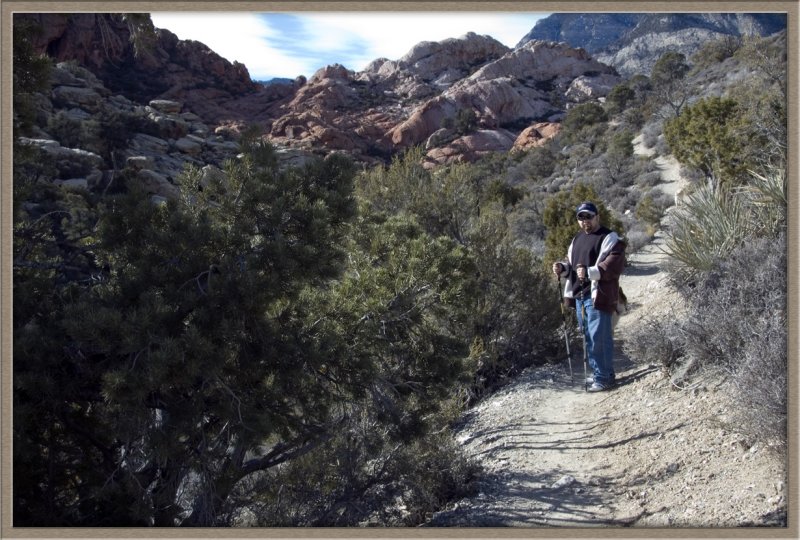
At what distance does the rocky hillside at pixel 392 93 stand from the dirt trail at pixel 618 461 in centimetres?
3059

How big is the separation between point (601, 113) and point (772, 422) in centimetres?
3590

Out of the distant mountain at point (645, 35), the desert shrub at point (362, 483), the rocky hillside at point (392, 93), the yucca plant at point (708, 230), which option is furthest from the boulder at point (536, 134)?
the desert shrub at point (362, 483)

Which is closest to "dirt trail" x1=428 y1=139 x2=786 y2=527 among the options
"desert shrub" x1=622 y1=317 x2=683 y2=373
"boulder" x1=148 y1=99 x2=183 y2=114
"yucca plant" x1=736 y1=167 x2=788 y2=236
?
"desert shrub" x1=622 y1=317 x2=683 y2=373

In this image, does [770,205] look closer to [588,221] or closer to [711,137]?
[588,221]

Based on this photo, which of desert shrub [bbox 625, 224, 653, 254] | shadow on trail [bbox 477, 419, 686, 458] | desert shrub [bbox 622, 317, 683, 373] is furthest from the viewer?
desert shrub [bbox 625, 224, 653, 254]

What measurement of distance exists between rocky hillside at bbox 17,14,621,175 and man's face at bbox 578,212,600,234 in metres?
30.4

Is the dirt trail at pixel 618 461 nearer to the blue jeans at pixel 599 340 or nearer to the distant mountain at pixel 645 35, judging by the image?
the blue jeans at pixel 599 340

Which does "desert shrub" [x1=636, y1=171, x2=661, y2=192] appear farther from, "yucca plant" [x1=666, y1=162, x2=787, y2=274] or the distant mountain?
the distant mountain

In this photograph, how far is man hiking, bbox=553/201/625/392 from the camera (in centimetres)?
524

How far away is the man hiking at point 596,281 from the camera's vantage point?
17.2ft

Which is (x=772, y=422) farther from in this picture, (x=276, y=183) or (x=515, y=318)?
(x=515, y=318)

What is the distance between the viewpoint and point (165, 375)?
2.77 m

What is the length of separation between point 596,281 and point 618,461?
1674mm

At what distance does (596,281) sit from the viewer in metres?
5.34
